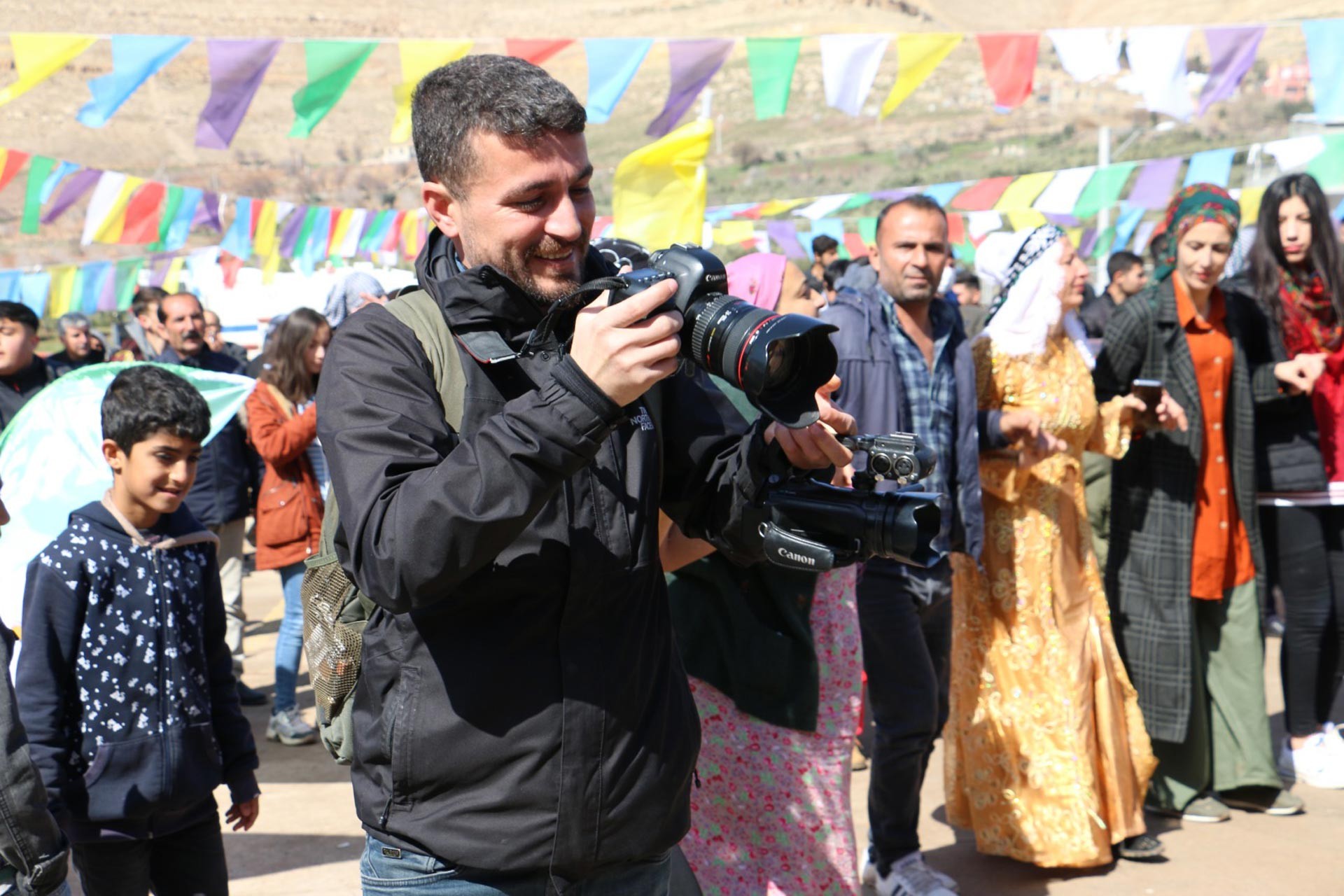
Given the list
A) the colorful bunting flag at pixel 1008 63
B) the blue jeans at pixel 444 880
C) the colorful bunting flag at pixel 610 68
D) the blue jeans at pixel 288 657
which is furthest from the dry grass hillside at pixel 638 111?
the blue jeans at pixel 444 880

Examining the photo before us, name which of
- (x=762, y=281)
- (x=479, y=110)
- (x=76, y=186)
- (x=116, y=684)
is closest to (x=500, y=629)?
(x=479, y=110)

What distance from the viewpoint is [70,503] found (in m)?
3.77

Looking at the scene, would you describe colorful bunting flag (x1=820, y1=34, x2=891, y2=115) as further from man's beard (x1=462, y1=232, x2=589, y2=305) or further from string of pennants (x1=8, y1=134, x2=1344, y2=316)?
man's beard (x1=462, y1=232, x2=589, y2=305)

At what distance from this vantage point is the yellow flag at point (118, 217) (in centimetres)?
1370

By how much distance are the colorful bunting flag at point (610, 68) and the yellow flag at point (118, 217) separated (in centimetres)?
759

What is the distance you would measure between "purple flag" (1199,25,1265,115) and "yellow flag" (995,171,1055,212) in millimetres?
3934

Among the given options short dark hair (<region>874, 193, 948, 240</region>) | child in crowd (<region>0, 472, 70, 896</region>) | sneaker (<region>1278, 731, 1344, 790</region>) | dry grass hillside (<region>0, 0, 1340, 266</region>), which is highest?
dry grass hillside (<region>0, 0, 1340, 266</region>)

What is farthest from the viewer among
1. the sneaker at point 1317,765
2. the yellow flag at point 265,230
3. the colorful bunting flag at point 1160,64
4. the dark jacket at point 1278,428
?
the yellow flag at point 265,230

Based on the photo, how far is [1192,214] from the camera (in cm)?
445

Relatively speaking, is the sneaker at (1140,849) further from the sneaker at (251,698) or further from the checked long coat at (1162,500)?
the sneaker at (251,698)

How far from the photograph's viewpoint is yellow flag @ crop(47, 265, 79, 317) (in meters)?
18.2

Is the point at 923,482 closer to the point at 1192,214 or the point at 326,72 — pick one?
the point at 1192,214

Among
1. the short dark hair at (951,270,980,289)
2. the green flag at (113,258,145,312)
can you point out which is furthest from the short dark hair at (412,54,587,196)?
the green flag at (113,258,145,312)

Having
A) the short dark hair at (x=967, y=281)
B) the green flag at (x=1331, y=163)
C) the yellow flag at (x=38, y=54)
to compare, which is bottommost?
the short dark hair at (x=967, y=281)
